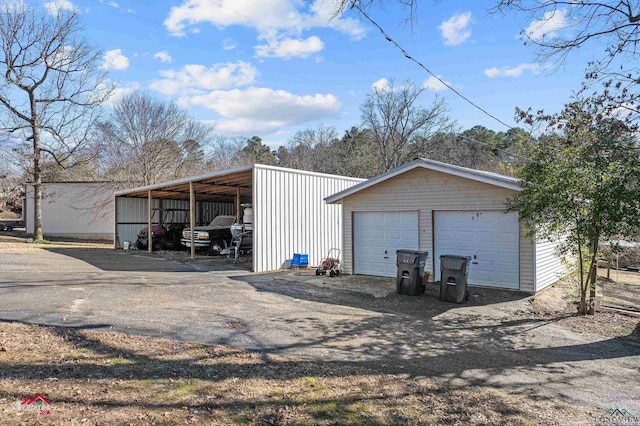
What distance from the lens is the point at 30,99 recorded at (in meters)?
22.0

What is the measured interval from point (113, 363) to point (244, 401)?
170cm

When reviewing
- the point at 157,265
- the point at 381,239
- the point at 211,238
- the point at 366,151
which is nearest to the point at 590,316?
the point at 381,239

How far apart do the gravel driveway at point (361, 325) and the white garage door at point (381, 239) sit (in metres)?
1.02

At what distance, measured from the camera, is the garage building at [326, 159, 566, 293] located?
31.3 feet

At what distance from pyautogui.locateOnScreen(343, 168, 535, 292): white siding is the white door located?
0.16 m

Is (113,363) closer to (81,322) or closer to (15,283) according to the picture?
(81,322)

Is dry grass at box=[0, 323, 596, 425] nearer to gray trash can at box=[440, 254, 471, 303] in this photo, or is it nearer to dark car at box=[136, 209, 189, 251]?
gray trash can at box=[440, 254, 471, 303]

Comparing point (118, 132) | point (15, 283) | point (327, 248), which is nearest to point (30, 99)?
point (118, 132)

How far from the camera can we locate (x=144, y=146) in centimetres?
2759

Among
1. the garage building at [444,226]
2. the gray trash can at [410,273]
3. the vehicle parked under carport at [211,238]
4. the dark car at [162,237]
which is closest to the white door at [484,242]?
the garage building at [444,226]

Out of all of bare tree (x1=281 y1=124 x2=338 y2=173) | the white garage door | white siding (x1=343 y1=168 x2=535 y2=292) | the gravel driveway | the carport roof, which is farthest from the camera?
bare tree (x1=281 y1=124 x2=338 y2=173)

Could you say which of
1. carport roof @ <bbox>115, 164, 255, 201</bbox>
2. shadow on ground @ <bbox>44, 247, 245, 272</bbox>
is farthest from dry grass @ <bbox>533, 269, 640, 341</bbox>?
shadow on ground @ <bbox>44, 247, 245, 272</bbox>

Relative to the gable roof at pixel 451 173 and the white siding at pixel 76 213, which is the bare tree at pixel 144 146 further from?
the gable roof at pixel 451 173

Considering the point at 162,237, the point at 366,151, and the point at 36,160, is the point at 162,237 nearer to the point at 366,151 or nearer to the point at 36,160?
the point at 36,160
